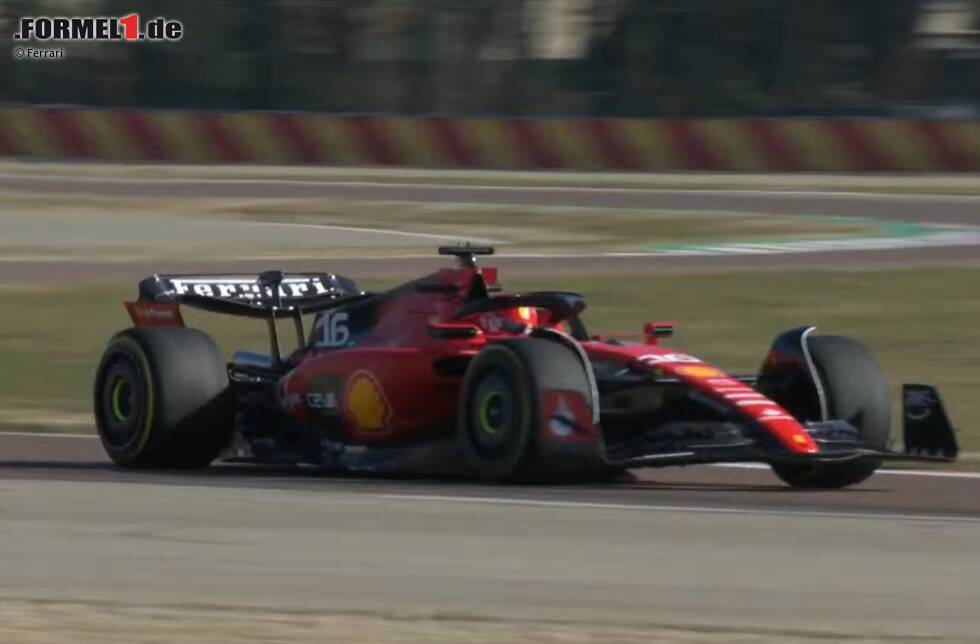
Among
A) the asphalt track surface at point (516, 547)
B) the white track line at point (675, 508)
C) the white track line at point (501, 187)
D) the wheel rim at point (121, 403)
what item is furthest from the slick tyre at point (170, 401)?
the white track line at point (501, 187)

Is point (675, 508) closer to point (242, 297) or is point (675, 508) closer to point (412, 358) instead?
point (412, 358)

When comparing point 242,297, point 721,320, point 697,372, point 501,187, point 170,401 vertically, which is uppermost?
point 501,187

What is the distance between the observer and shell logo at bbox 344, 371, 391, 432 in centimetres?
1108

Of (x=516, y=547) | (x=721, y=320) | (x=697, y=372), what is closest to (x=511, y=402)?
(x=697, y=372)

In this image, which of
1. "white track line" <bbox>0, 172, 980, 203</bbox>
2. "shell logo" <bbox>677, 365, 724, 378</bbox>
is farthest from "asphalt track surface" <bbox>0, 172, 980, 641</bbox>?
"white track line" <bbox>0, 172, 980, 203</bbox>

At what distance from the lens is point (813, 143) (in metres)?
38.9

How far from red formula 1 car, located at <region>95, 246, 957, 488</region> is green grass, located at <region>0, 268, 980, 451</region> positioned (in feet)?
10.4

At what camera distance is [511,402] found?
33.4ft

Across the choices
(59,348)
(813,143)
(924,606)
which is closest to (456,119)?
(813,143)

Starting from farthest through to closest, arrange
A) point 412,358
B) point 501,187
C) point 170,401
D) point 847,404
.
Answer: point 501,187 → point 170,401 → point 412,358 → point 847,404

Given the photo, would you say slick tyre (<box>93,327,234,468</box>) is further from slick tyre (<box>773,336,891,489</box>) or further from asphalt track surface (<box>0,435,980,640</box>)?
slick tyre (<box>773,336,891,489</box>)

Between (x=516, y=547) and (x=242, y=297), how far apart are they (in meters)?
4.32

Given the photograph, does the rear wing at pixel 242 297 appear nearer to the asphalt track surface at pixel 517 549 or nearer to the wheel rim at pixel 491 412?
the asphalt track surface at pixel 517 549

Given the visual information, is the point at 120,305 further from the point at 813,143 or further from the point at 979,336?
the point at 813,143
